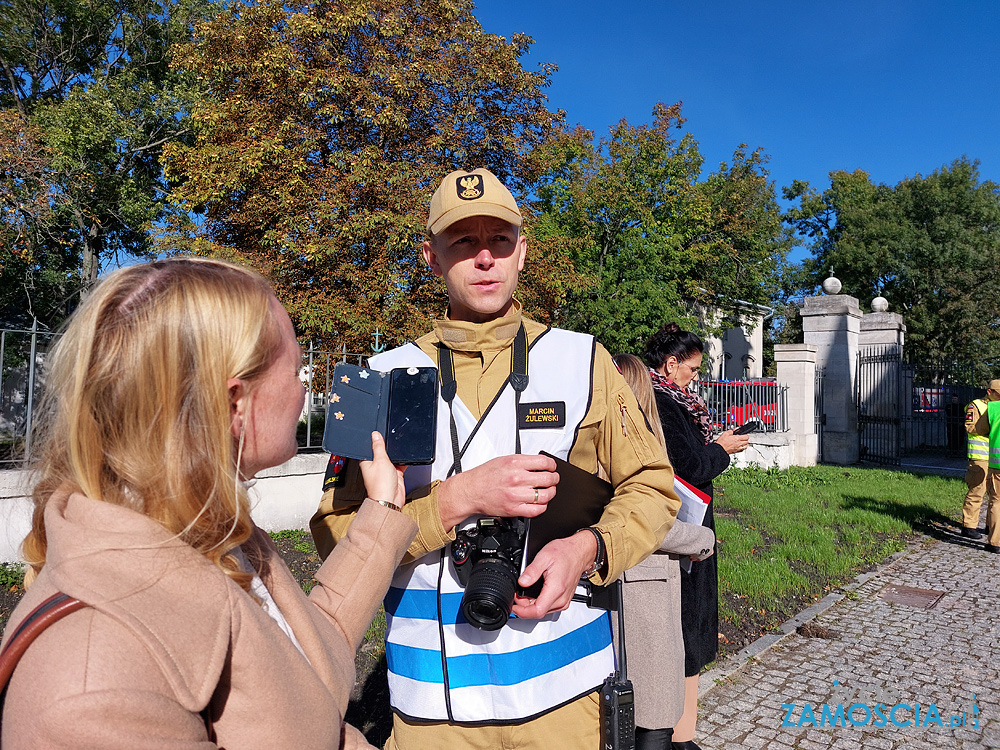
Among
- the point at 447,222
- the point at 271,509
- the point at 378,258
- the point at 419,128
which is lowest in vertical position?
the point at 271,509

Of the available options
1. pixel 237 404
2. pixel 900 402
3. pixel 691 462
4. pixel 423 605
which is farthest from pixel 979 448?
pixel 237 404

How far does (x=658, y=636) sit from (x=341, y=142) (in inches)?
396

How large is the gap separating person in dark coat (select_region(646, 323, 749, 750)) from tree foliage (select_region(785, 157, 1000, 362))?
29.3 m

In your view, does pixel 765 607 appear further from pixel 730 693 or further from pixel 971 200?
pixel 971 200

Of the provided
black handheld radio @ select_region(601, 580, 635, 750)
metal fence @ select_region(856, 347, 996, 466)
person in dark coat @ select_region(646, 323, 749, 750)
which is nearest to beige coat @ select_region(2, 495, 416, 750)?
black handheld radio @ select_region(601, 580, 635, 750)

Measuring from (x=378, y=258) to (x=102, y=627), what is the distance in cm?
989

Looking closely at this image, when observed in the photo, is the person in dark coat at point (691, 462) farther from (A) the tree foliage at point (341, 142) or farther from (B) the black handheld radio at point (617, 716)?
(A) the tree foliage at point (341, 142)

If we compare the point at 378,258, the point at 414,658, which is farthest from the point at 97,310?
the point at 378,258

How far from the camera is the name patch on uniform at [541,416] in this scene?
1780 millimetres

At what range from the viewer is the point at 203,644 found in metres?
0.85

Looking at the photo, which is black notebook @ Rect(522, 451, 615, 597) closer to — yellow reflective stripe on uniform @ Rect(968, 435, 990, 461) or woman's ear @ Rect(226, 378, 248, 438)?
woman's ear @ Rect(226, 378, 248, 438)

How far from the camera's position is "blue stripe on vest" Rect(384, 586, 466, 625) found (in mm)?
1711

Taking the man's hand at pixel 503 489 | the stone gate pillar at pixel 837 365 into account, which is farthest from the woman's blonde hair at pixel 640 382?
→ the stone gate pillar at pixel 837 365

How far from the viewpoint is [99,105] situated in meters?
15.0
